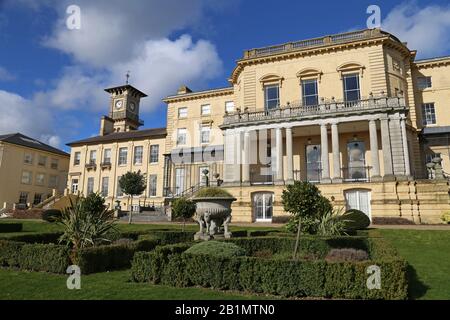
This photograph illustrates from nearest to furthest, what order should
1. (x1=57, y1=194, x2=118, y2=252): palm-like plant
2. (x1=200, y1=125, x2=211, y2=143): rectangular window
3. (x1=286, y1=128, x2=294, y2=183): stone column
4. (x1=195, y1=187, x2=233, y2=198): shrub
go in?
(x1=57, y1=194, x2=118, y2=252): palm-like plant → (x1=195, y1=187, x2=233, y2=198): shrub → (x1=286, y1=128, x2=294, y2=183): stone column → (x1=200, y1=125, x2=211, y2=143): rectangular window

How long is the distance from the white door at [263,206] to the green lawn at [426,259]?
10.4 metres

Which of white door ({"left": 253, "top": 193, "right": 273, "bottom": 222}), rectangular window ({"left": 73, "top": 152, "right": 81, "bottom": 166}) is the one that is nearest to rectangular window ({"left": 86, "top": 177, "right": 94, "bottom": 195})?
rectangular window ({"left": 73, "top": 152, "right": 81, "bottom": 166})

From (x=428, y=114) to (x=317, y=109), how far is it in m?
13.0

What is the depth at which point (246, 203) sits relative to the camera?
27.0 m

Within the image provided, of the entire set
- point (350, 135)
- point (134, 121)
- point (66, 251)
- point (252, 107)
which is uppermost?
point (134, 121)

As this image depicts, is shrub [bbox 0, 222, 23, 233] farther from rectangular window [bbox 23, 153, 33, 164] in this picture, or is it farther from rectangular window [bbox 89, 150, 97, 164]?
rectangular window [bbox 23, 153, 33, 164]

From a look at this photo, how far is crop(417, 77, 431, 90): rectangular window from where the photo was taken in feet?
106

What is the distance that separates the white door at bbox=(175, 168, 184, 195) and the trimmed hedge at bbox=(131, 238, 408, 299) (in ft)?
98.3

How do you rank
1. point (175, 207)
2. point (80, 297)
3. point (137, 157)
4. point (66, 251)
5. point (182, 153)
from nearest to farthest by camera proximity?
point (80, 297), point (66, 251), point (175, 207), point (182, 153), point (137, 157)

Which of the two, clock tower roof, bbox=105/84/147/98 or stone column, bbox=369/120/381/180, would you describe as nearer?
stone column, bbox=369/120/381/180

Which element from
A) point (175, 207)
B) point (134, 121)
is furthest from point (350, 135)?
point (134, 121)

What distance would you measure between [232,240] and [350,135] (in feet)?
70.2
